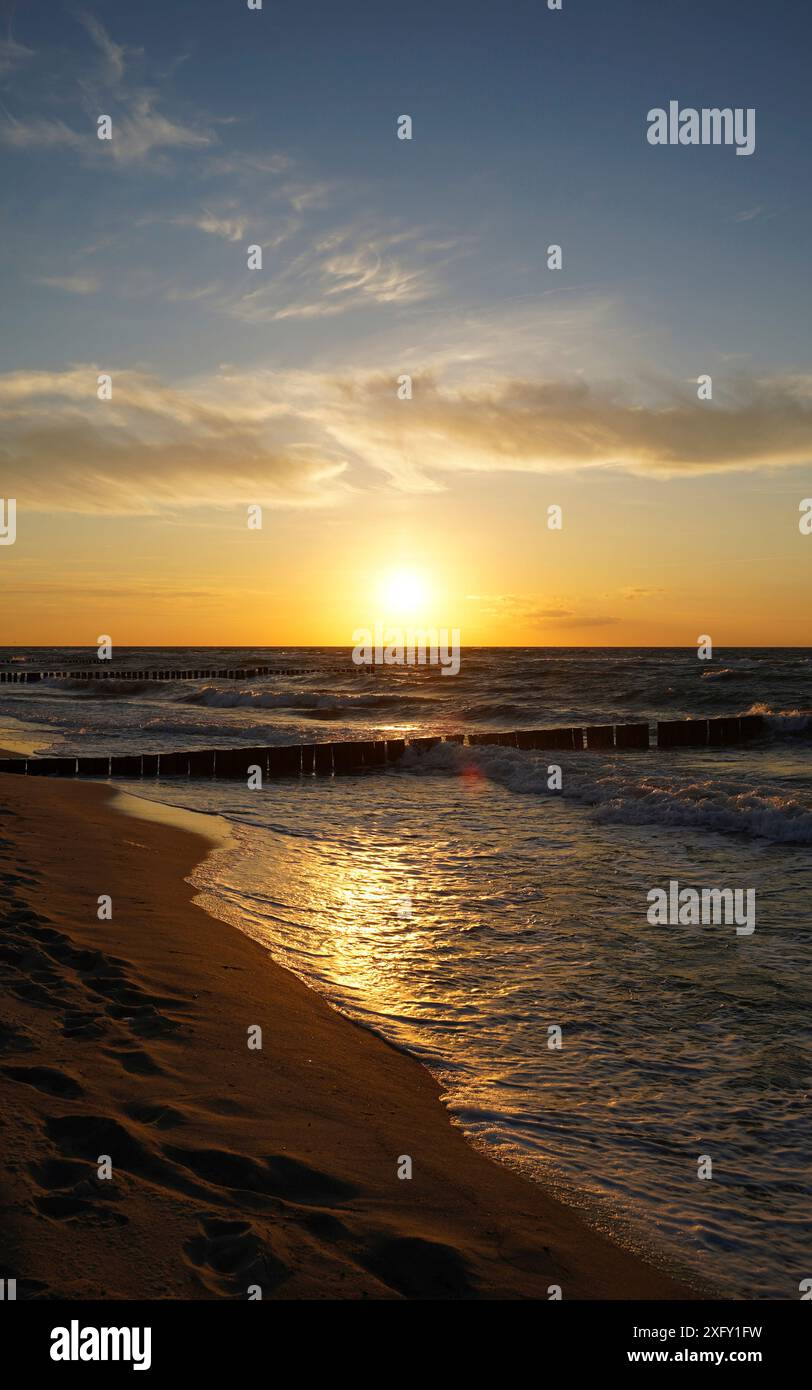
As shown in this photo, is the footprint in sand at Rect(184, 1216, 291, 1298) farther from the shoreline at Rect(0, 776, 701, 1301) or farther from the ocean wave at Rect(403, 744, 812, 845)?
the ocean wave at Rect(403, 744, 812, 845)

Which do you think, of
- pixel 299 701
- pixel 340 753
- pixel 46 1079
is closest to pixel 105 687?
pixel 299 701

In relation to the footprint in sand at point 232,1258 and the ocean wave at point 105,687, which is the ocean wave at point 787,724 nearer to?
the footprint in sand at point 232,1258

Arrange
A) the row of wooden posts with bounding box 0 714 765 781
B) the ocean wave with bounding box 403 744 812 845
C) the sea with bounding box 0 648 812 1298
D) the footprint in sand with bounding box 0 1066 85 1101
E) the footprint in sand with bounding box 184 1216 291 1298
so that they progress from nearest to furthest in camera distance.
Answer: the footprint in sand with bounding box 184 1216 291 1298
the footprint in sand with bounding box 0 1066 85 1101
the sea with bounding box 0 648 812 1298
the ocean wave with bounding box 403 744 812 845
the row of wooden posts with bounding box 0 714 765 781

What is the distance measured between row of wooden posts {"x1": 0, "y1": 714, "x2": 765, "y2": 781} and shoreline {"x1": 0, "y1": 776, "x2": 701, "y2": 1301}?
1433 centimetres

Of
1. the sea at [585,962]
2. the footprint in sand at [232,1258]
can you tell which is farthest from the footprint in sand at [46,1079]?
the sea at [585,962]

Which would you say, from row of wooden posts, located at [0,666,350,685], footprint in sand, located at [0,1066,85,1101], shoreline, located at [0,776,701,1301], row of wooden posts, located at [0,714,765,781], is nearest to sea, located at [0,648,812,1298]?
shoreline, located at [0,776,701,1301]

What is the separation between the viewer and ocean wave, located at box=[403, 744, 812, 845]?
14.4 metres

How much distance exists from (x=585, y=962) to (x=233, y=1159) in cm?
453

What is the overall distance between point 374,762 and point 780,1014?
18710 mm

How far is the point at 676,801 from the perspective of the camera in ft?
52.5

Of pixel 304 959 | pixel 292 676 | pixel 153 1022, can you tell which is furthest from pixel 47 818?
pixel 292 676

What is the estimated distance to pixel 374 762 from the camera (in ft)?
82.4

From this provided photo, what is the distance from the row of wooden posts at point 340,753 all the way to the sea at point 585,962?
5.29ft

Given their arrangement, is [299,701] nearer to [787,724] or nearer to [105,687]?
[105,687]
